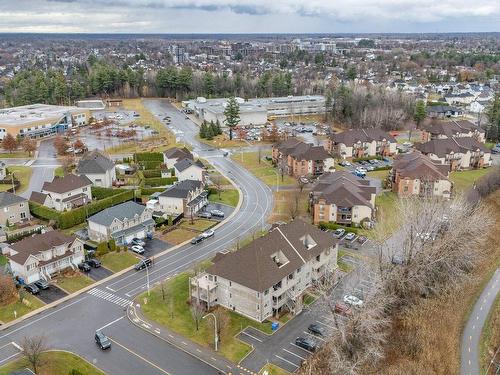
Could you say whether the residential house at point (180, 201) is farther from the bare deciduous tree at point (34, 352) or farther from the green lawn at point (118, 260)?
the bare deciduous tree at point (34, 352)

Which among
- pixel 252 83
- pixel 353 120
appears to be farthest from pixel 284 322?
pixel 252 83

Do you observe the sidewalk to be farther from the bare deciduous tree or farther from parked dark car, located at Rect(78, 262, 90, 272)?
parked dark car, located at Rect(78, 262, 90, 272)

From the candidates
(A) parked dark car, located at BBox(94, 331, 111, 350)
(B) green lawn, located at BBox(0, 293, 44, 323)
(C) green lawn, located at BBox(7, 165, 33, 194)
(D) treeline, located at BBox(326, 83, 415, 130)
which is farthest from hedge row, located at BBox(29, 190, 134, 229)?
(D) treeline, located at BBox(326, 83, 415, 130)

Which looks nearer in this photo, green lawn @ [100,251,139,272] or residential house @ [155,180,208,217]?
green lawn @ [100,251,139,272]

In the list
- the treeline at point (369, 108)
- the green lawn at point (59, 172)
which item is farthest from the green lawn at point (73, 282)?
the treeline at point (369, 108)

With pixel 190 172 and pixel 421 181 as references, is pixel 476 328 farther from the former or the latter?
pixel 190 172

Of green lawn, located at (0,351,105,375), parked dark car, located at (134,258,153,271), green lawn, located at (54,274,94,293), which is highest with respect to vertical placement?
parked dark car, located at (134,258,153,271)
